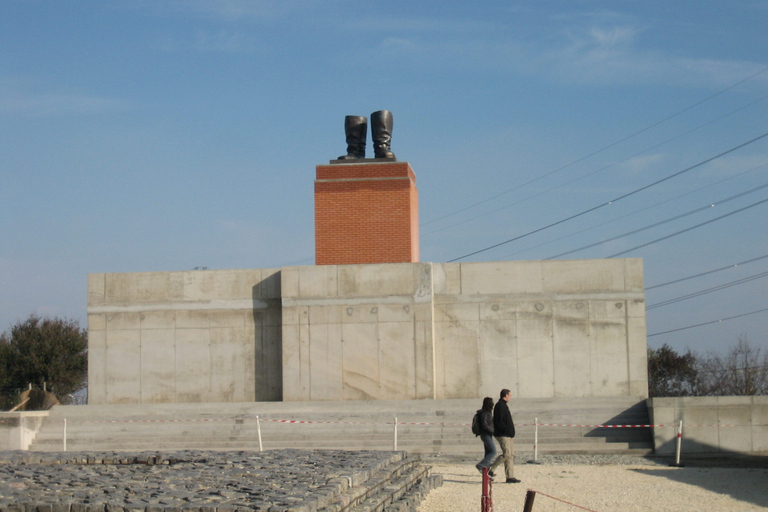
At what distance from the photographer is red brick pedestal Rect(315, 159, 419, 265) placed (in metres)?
27.5

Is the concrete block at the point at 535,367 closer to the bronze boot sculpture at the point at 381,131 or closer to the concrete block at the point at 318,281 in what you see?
the concrete block at the point at 318,281

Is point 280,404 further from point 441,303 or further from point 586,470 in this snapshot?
point 586,470

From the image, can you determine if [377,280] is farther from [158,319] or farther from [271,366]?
[158,319]

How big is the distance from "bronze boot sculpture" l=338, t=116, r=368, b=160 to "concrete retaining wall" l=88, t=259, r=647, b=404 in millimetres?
4442

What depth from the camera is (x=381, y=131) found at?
28984mm

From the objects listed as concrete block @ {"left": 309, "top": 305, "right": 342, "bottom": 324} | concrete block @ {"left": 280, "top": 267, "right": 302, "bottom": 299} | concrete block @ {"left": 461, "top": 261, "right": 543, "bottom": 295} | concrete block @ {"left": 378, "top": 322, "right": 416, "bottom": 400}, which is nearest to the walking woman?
concrete block @ {"left": 378, "top": 322, "right": 416, "bottom": 400}

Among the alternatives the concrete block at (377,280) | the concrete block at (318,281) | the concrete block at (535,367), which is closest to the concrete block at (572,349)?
the concrete block at (535,367)

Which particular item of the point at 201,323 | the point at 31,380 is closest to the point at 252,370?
the point at 201,323

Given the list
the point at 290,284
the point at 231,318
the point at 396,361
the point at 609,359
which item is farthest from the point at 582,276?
the point at 231,318

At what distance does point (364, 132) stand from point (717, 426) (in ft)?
46.7

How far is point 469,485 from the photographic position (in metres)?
16.2

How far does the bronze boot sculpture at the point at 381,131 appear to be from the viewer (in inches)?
1133

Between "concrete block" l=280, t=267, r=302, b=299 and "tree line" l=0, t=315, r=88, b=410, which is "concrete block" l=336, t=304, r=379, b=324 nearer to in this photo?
"concrete block" l=280, t=267, r=302, b=299

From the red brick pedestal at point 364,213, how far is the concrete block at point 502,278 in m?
2.14
